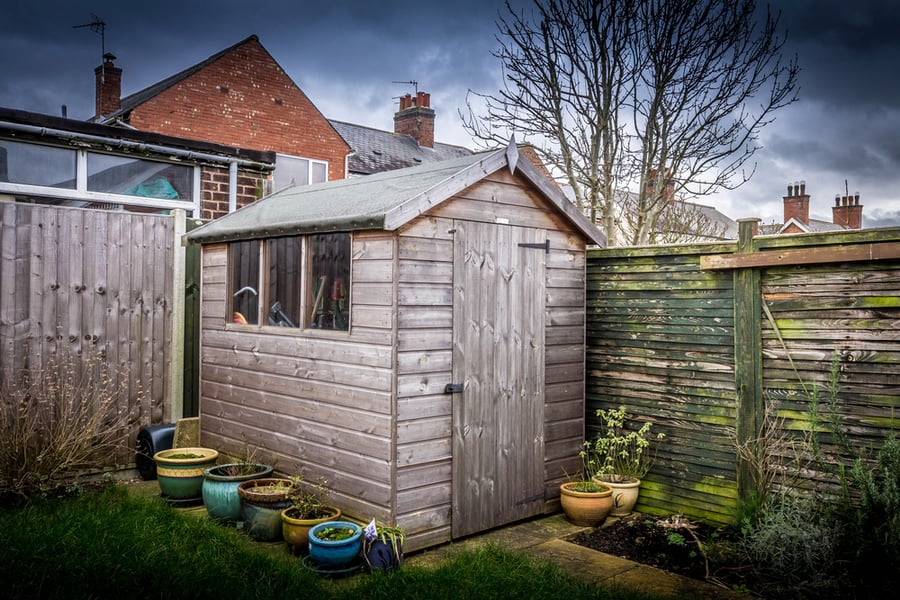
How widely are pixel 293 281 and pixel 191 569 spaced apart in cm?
227

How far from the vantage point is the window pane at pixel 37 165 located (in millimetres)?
7391

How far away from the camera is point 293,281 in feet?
17.7

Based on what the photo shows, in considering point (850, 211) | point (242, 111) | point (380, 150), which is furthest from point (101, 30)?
point (850, 211)

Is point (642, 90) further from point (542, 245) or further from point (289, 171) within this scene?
point (289, 171)

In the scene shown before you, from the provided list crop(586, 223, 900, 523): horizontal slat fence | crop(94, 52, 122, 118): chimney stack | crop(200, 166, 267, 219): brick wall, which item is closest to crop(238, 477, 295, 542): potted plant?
crop(586, 223, 900, 523): horizontal slat fence

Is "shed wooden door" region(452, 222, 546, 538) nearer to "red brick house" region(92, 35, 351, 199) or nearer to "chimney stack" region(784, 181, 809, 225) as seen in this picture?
"red brick house" region(92, 35, 351, 199)

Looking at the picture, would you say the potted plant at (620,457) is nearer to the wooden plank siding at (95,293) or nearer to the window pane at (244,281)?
the window pane at (244,281)

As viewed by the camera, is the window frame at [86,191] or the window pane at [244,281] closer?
the window pane at [244,281]

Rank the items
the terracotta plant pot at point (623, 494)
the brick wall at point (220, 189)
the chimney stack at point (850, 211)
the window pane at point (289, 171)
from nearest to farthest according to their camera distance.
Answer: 1. the terracotta plant pot at point (623, 494)
2. the brick wall at point (220, 189)
3. the window pane at point (289, 171)
4. the chimney stack at point (850, 211)

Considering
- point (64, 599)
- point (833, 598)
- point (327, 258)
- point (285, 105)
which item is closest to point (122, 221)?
point (327, 258)

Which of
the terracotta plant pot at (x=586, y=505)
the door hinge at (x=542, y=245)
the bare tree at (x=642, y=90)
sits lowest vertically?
the terracotta plant pot at (x=586, y=505)

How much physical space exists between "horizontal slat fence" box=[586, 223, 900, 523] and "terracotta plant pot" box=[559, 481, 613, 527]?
1.93 feet

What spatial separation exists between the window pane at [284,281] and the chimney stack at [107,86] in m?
16.4

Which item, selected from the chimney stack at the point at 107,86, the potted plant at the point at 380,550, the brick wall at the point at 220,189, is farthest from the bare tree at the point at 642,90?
the chimney stack at the point at 107,86
